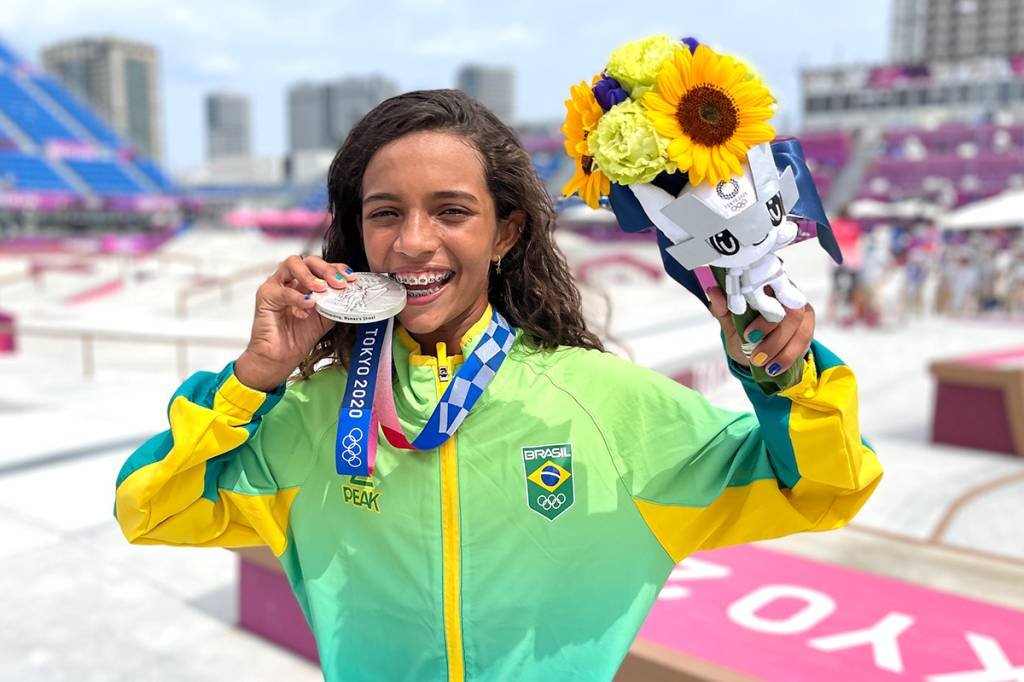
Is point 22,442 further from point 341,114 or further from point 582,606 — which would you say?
point 341,114

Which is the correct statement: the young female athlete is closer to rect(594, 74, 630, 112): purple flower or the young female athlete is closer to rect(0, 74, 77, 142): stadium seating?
rect(594, 74, 630, 112): purple flower

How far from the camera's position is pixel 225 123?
188 m

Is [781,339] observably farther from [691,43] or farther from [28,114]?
[28,114]

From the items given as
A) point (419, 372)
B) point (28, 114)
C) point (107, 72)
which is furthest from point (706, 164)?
point (107, 72)

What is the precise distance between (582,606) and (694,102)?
754 mm

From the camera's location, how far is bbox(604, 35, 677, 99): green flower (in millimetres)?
1075

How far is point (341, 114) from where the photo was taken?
147 metres

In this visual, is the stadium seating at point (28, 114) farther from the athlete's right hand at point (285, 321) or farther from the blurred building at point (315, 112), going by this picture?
the blurred building at point (315, 112)

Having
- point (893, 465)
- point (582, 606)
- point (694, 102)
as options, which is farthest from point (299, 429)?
point (893, 465)

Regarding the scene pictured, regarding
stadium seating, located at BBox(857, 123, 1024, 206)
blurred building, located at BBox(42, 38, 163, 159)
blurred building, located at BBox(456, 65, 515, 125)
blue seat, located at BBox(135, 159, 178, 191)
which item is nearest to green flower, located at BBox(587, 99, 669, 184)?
stadium seating, located at BBox(857, 123, 1024, 206)

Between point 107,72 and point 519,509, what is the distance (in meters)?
154

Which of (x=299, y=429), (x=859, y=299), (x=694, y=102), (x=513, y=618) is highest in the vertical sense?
(x=694, y=102)

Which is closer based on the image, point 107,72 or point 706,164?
point 706,164

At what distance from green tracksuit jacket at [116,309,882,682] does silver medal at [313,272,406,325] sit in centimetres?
18
